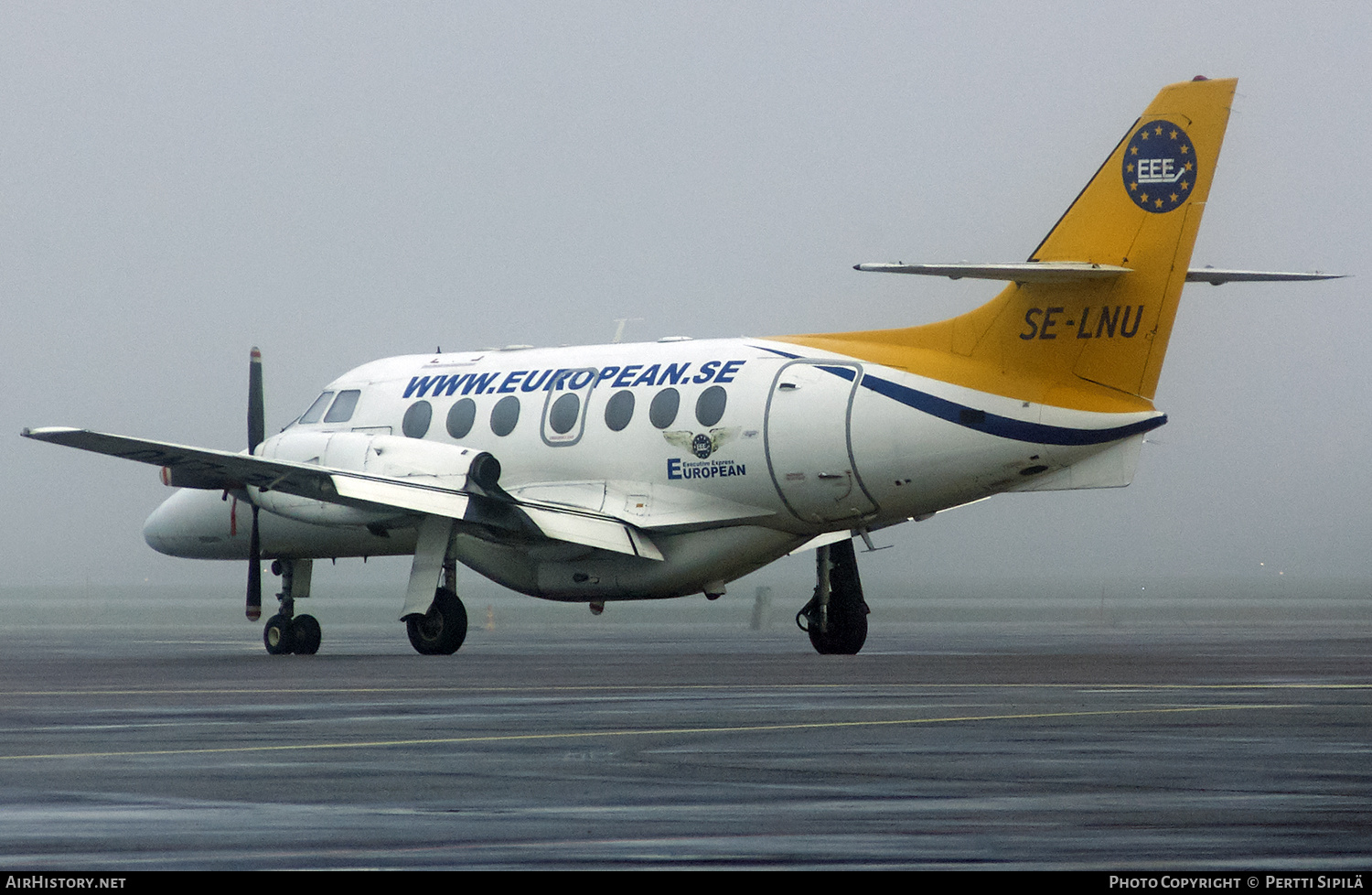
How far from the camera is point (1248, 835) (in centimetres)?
803

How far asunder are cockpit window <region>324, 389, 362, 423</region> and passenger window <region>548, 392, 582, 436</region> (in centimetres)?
421

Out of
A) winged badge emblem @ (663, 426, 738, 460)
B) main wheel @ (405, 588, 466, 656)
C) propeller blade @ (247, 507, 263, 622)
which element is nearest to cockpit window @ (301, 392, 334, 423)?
propeller blade @ (247, 507, 263, 622)

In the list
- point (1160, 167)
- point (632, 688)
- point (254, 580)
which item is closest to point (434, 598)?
point (254, 580)

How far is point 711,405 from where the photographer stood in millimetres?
24734

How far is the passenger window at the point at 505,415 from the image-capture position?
2714 centimetres

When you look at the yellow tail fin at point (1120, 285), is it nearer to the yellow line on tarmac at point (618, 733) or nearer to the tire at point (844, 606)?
the tire at point (844, 606)

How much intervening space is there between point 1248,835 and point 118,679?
51.8 feet

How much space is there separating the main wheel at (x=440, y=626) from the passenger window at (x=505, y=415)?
2926mm

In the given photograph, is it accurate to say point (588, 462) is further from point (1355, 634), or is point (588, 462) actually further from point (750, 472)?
point (1355, 634)

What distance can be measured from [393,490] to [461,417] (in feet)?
11.8

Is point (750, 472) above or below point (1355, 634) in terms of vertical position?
above

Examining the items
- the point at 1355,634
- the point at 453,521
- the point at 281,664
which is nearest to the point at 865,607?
the point at 453,521

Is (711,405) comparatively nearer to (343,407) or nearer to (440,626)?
(440,626)

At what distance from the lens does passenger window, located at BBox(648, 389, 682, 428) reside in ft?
82.7
